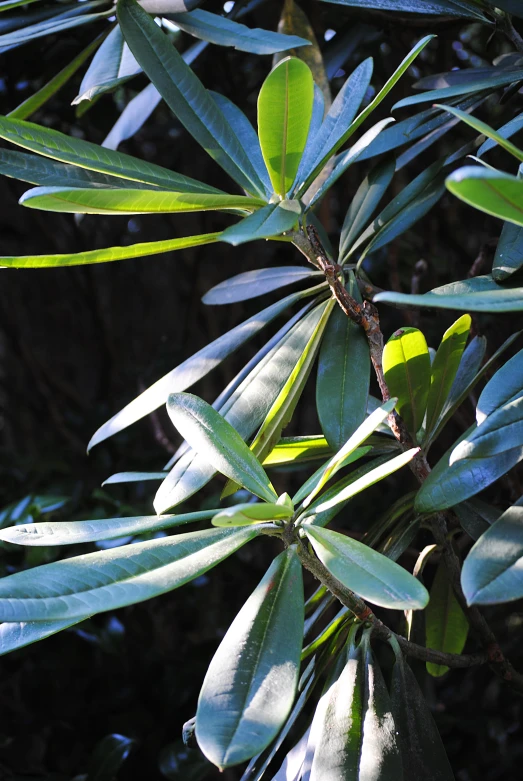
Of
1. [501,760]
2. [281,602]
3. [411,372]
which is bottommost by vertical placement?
[501,760]

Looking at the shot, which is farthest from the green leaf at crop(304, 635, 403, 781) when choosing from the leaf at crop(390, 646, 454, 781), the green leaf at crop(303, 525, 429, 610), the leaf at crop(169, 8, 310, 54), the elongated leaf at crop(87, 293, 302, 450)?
the leaf at crop(169, 8, 310, 54)

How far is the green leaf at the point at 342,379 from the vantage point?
0.51m

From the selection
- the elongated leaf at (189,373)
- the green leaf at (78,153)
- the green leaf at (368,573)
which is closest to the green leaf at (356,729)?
the green leaf at (368,573)

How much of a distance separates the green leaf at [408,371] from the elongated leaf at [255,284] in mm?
161

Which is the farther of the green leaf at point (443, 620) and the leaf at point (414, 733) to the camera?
the green leaf at point (443, 620)

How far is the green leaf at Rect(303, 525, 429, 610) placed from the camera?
327 mm

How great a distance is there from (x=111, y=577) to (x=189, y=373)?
245mm

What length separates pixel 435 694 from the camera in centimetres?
139

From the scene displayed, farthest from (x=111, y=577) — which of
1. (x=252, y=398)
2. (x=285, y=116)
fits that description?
(x=285, y=116)

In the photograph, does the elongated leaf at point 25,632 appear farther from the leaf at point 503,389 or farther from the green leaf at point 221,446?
the leaf at point 503,389

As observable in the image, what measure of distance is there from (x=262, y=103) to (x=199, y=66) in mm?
886

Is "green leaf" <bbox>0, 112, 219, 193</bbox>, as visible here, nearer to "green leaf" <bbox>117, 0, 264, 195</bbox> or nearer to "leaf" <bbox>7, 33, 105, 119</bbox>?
"green leaf" <bbox>117, 0, 264, 195</bbox>

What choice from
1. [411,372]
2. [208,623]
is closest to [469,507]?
A: [411,372]

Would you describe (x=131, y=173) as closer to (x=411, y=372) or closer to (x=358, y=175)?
(x=411, y=372)
